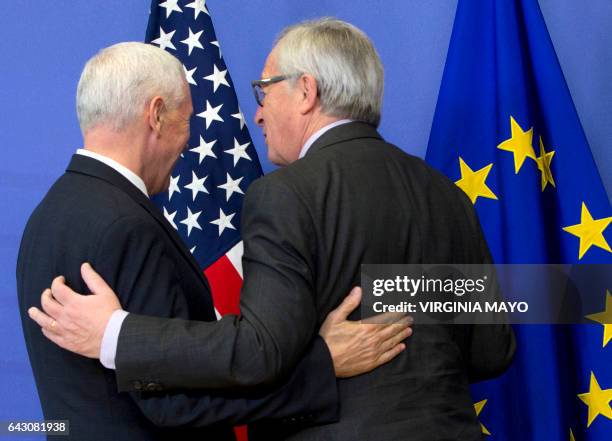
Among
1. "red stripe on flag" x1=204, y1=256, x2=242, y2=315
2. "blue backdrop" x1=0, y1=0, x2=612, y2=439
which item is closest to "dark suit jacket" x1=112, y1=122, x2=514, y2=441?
"red stripe on flag" x1=204, y1=256, x2=242, y2=315

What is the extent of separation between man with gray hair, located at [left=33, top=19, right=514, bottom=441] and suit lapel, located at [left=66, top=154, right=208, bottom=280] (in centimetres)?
17

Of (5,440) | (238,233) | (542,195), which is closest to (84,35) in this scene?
(238,233)

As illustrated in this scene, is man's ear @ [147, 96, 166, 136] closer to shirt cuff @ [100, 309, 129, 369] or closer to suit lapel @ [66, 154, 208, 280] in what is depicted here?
suit lapel @ [66, 154, 208, 280]

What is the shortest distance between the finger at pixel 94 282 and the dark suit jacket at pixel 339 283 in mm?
67

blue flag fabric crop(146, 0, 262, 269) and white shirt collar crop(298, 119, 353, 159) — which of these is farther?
blue flag fabric crop(146, 0, 262, 269)

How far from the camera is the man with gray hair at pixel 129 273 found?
1495 millimetres

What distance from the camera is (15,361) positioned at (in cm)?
282

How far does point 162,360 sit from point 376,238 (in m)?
0.42

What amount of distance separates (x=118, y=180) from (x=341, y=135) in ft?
1.37

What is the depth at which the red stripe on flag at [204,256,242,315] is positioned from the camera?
7.87ft

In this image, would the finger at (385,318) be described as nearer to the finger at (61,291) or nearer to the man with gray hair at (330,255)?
the man with gray hair at (330,255)

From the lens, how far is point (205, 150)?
241cm

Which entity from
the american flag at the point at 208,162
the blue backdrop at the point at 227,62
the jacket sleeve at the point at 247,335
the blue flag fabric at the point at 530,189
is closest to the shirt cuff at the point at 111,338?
the jacket sleeve at the point at 247,335

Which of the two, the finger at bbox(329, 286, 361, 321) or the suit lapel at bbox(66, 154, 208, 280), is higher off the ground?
the suit lapel at bbox(66, 154, 208, 280)
